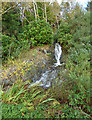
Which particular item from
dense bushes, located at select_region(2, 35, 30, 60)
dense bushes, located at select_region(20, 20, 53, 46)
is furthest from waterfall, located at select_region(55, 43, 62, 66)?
dense bushes, located at select_region(2, 35, 30, 60)

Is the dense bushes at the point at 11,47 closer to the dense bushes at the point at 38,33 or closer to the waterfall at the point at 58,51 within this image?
the dense bushes at the point at 38,33

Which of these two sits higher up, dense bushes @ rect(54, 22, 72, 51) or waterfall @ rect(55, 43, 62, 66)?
dense bushes @ rect(54, 22, 72, 51)

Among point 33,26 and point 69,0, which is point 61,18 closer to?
point 69,0

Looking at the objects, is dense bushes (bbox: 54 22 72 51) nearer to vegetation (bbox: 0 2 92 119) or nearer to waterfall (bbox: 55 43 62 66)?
vegetation (bbox: 0 2 92 119)

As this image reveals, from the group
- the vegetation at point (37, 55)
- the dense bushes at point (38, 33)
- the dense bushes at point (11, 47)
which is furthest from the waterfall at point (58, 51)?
the dense bushes at point (11, 47)

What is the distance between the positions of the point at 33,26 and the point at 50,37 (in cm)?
96

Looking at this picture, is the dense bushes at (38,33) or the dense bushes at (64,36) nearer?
the dense bushes at (64,36)

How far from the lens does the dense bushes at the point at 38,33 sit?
4.44 metres

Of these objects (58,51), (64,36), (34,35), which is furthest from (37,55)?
(64,36)

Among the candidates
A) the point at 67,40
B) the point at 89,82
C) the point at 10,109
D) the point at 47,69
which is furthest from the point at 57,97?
the point at 67,40

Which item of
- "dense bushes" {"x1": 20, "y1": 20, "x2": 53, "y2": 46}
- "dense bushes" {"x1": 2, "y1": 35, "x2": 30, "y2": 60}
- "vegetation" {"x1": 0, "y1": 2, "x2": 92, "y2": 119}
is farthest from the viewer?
"dense bushes" {"x1": 20, "y1": 20, "x2": 53, "y2": 46}

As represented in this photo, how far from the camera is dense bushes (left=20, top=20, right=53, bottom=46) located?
4.44 m

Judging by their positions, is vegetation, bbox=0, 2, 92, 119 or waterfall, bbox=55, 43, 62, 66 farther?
waterfall, bbox=55, 43, 62, 66

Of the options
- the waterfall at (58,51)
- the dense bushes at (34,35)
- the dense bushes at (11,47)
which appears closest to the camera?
the dense bushes at (11,47)
